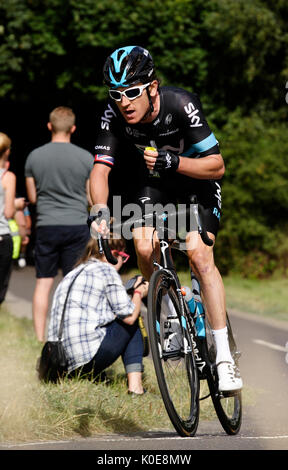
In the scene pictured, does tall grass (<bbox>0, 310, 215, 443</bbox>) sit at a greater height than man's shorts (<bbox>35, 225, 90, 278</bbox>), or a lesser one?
Result: lesser

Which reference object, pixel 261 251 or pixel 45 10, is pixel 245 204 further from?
pixel 45 10

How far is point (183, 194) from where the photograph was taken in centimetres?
491

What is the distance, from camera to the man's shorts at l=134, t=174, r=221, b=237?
4812 millimetres

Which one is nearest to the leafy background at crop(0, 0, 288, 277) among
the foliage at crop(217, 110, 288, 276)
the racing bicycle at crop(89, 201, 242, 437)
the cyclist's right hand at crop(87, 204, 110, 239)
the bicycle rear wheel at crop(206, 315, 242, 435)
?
the foliage at crop(217, 110, 288, 276)

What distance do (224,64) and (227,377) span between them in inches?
514

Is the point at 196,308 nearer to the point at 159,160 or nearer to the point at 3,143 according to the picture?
the point at 159,160

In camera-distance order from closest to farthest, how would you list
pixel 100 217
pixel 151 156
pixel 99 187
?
1. pixel 151 156
2. pixel 100 217
3. pixel 99 187

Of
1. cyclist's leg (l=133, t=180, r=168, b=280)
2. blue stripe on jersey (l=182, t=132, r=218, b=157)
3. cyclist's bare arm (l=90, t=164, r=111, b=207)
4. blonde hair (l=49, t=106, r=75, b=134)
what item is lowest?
cyclist's leg (l=133, t=180, r=168, b=280)

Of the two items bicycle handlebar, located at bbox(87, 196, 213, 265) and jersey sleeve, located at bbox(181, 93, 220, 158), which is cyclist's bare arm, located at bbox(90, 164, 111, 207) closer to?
bicycle handlebar, located at bbox(87, 196, 213, 265)

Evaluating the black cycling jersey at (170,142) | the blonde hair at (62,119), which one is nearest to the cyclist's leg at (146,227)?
the black cycling jersey at (170,142)

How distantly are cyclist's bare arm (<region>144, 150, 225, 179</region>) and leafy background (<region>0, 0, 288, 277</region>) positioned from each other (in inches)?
453

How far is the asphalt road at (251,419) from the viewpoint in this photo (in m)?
4.21

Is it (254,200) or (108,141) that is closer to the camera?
(108,141)

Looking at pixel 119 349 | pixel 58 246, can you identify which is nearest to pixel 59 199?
pixel 58 246
